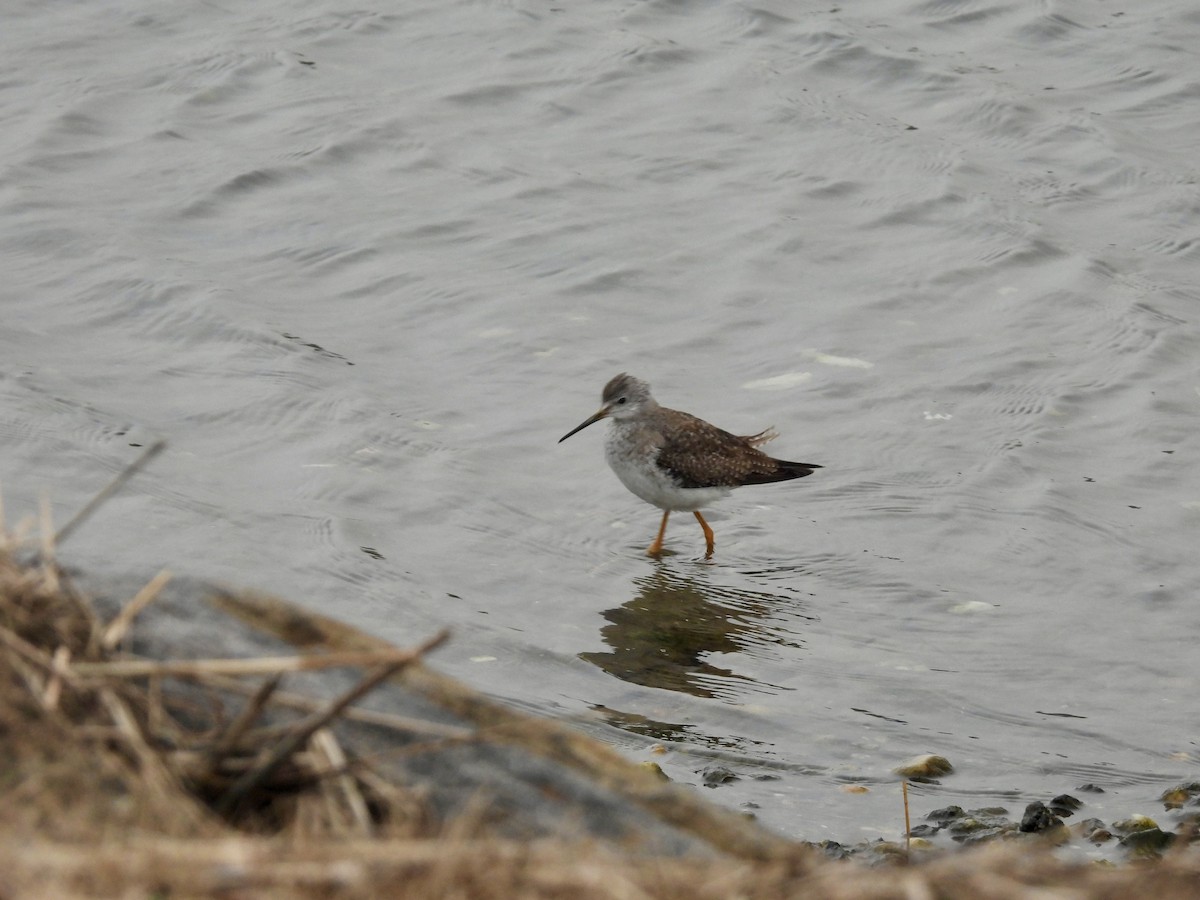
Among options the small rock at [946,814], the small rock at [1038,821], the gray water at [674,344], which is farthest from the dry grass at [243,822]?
the small rock at [946,814]

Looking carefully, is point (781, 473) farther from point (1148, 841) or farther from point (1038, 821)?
point (1148, 841)

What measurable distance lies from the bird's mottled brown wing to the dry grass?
5935 millimetres

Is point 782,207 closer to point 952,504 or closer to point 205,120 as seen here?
point 952,504

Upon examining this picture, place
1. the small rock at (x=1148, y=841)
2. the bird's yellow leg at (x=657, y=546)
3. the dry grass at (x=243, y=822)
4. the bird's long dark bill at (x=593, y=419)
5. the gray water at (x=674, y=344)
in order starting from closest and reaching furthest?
the dry grass at (x=243, y=822) < the small rock at (x=1148, y=841) < the gray water at (x=674, y=344) < the bird's yellow leg at (x=657, y=546) < the bird's long dark bill at (x=593, y=419)

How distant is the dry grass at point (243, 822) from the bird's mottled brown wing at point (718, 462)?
5935 millimetres

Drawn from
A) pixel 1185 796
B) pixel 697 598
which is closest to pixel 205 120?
pixel 697 598

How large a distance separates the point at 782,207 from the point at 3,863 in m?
Result: 10.7

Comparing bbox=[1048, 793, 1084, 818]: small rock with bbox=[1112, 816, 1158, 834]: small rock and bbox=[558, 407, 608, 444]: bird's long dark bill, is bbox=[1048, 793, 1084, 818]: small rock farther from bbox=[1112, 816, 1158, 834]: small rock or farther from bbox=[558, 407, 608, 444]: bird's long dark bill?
bbox=[558, 407, 608, 444]: bird's long dark bill

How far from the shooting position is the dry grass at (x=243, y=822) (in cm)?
221

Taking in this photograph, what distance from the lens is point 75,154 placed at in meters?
12.6

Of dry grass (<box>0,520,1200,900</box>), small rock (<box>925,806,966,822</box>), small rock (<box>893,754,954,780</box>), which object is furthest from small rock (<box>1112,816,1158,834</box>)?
dry grass (<box>0,520,1200,900</box>)

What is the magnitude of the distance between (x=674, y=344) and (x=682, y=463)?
198cm

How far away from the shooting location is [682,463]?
28.3 feet

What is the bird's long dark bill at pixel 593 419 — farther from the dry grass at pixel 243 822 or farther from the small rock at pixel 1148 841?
the dry grass at pixel 243 822
